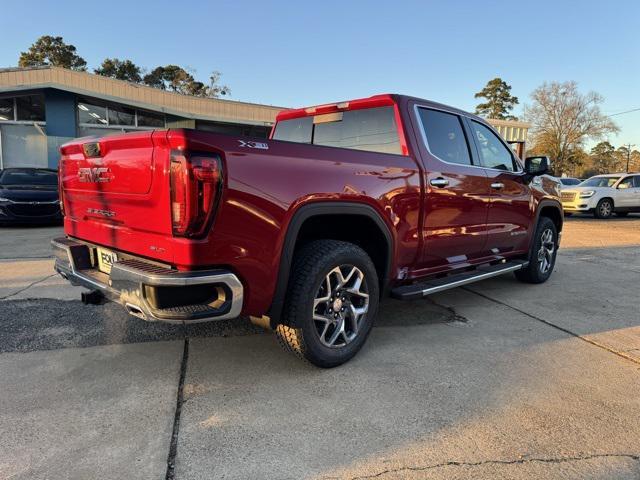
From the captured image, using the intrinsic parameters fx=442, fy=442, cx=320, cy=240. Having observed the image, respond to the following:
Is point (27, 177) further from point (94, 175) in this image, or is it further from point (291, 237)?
point (291, 237)

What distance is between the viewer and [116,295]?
2.59 meters

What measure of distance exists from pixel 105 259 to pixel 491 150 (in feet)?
12.6

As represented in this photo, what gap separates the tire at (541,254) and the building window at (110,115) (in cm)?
1663

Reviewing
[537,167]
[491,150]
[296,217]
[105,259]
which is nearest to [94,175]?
[105,259]

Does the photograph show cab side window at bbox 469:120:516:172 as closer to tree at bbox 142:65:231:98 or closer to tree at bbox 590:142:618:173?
tree at bbox 142:65:231:98

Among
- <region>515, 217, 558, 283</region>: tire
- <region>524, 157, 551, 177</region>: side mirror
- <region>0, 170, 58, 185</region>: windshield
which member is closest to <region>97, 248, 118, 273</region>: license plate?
<region>524, 157, 551, 177</region>: side mirror

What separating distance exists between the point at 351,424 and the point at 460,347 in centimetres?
147

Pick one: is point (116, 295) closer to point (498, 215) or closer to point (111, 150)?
point (111, 150)

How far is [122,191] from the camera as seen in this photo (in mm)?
2643

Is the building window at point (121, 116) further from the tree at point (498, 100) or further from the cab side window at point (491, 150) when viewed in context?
the tree at point (498, 100)

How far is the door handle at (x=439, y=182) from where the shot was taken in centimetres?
363

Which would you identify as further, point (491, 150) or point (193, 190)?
point (491, 150)

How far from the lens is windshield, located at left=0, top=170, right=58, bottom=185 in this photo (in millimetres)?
Result: 10516

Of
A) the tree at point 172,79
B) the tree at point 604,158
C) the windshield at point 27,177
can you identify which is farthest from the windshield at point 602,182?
the tree at point 604,158
